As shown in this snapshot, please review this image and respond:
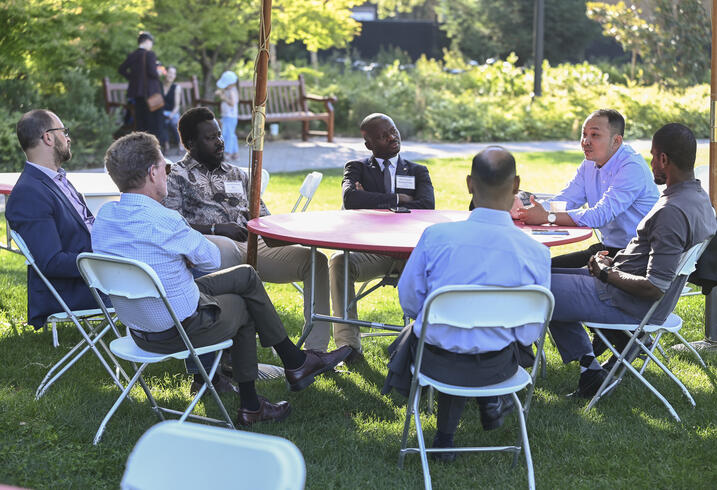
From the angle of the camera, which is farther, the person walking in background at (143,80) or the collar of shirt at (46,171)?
the person walking in background at (143,80)

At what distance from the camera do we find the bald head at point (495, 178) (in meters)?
3.41

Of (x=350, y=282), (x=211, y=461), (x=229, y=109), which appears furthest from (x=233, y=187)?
(x=229, y=109)

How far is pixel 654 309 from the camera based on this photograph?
4117 mm

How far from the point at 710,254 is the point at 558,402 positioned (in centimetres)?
113

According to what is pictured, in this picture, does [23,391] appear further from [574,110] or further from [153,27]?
[574,110]

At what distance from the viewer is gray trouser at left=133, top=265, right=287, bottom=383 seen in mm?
3914

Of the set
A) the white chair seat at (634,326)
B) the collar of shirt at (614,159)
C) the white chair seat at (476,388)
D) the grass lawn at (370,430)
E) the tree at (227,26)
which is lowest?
the grass lawn at (370,430)

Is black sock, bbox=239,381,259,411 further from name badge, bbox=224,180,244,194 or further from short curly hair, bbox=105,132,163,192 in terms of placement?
name badge, bbox=224,180,244,194

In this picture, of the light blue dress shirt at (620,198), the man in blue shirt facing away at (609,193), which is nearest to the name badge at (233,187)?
the man in blue shirt facing away at (609,193)

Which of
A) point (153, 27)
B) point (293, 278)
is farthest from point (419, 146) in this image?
point (293, 278)

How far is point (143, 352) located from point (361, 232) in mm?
1314

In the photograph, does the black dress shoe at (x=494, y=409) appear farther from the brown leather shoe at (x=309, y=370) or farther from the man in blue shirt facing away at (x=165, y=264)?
the man in blue shirt facing away at (x=165, y=264)

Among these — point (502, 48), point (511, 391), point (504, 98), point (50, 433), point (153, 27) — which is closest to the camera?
point (511, 391)

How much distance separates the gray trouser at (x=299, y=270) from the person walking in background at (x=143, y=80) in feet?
28.6
